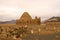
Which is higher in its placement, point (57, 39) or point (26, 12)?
point (26, 12)

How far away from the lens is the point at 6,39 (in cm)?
1975

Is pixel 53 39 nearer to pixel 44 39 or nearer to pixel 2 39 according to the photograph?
pixel 44 39

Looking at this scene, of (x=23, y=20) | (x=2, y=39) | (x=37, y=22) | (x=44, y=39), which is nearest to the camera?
(x=2, y=39)

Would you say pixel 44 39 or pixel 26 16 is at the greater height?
pixel 26 16

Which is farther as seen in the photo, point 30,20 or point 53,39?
point 30,20

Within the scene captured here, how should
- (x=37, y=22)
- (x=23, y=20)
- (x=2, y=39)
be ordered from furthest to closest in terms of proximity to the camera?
(x=23, y=20)
(x=37, y=22)
(x=2, y=39)

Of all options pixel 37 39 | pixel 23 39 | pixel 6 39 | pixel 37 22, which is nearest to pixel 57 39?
pixel 37 39

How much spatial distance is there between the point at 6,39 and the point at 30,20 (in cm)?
A: 2879

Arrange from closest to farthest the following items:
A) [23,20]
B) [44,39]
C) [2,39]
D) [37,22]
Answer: [2,39] < [44,39] < [37,22] < [23,20]

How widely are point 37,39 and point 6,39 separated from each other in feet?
13.3

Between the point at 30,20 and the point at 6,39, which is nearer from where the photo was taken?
the point at 6,39

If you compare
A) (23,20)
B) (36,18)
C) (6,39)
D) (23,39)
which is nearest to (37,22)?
(36,18)

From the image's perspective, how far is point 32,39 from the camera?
22.0m

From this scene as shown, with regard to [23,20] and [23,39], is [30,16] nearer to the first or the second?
[23,20]
